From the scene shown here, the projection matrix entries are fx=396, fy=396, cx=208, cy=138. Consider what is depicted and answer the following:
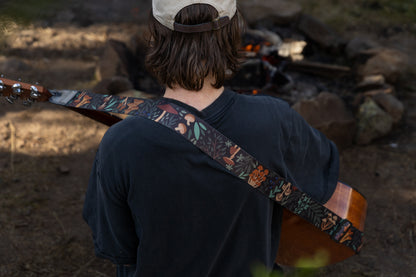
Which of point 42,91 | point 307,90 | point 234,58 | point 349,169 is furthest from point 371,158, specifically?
point 42,91

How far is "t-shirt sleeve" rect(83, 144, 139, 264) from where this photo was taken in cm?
125

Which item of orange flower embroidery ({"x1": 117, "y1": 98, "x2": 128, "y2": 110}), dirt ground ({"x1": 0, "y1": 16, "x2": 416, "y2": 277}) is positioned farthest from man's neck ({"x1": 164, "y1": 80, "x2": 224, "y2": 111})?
dirt ground ({"x1": 0, "y1": 16, "x2": 416, "y2": 277})

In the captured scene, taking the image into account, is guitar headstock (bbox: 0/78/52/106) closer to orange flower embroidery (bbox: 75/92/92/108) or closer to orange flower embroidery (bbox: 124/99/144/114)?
orange flower embroidery (bbox: 75/92/92/108)

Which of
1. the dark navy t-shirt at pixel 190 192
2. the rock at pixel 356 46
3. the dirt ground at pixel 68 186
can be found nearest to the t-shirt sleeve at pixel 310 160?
the dark navy t-shirt at pixel 190 192

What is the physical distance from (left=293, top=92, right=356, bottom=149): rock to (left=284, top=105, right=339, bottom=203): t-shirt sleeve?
70.9 inches

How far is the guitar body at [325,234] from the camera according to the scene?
5.99ft

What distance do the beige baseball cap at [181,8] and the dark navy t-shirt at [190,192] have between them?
230mm

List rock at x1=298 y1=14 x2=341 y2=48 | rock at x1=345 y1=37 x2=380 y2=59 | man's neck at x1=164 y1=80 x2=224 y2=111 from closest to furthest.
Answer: man's neck at x1=164 y1=80 x2=224 y2=111
rock at x1=345 y1=37 x2=380 y2=59
rock at x1=298 y1=14 x2=341 y2=48

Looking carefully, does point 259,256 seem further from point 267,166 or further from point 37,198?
point 37,198

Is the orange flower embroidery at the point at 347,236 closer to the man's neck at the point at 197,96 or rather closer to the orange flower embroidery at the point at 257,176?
the orange flower embroidery at the point at 257,176

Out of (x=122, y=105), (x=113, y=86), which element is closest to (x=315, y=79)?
(x=113, y=86)

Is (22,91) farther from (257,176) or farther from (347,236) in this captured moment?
(347,236)

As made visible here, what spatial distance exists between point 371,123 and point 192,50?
9.54 ft

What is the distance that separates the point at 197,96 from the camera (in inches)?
50.4
